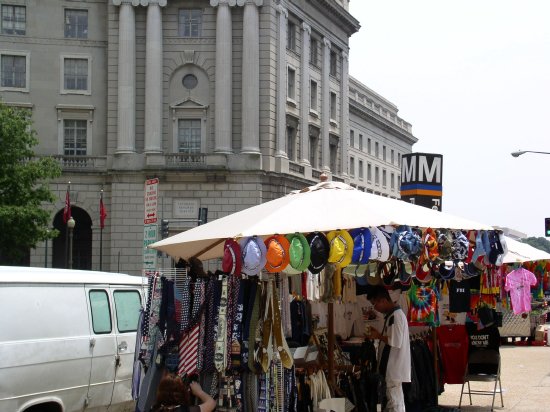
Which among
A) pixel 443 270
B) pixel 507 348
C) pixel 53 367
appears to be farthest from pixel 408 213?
pixel 507 348

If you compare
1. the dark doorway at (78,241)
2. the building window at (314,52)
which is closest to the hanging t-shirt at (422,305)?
the dark doorway at (78,241)

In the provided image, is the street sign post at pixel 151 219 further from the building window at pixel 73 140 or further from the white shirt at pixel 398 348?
the building window at pixel 73 140

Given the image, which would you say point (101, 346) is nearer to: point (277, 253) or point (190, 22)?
point (277, 253)

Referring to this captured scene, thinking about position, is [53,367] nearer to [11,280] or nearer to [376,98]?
[11,280]

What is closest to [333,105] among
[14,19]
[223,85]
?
[223,85]

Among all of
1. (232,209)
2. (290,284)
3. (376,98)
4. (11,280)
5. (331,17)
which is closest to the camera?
(11,280)

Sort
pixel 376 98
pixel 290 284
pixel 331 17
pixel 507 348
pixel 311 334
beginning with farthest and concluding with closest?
pixel 376 98 → pixel 331 17 → pixel 507 348 → pixel 290 284 → pixel 311 334

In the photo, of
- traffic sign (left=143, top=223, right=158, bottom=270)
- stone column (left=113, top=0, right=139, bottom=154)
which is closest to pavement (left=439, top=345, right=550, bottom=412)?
traffic sign (left=143, top=223, right=158, bottom=270)

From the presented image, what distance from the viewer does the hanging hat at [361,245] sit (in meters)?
10.2

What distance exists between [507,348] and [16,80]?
3374 centimetres

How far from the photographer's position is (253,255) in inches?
390

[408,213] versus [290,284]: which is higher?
[408,213]

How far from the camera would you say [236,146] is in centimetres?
5434

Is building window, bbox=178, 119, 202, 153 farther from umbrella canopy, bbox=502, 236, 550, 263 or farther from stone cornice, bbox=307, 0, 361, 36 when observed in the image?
umbrella canopy, bbox=502, 236, 550, 263
